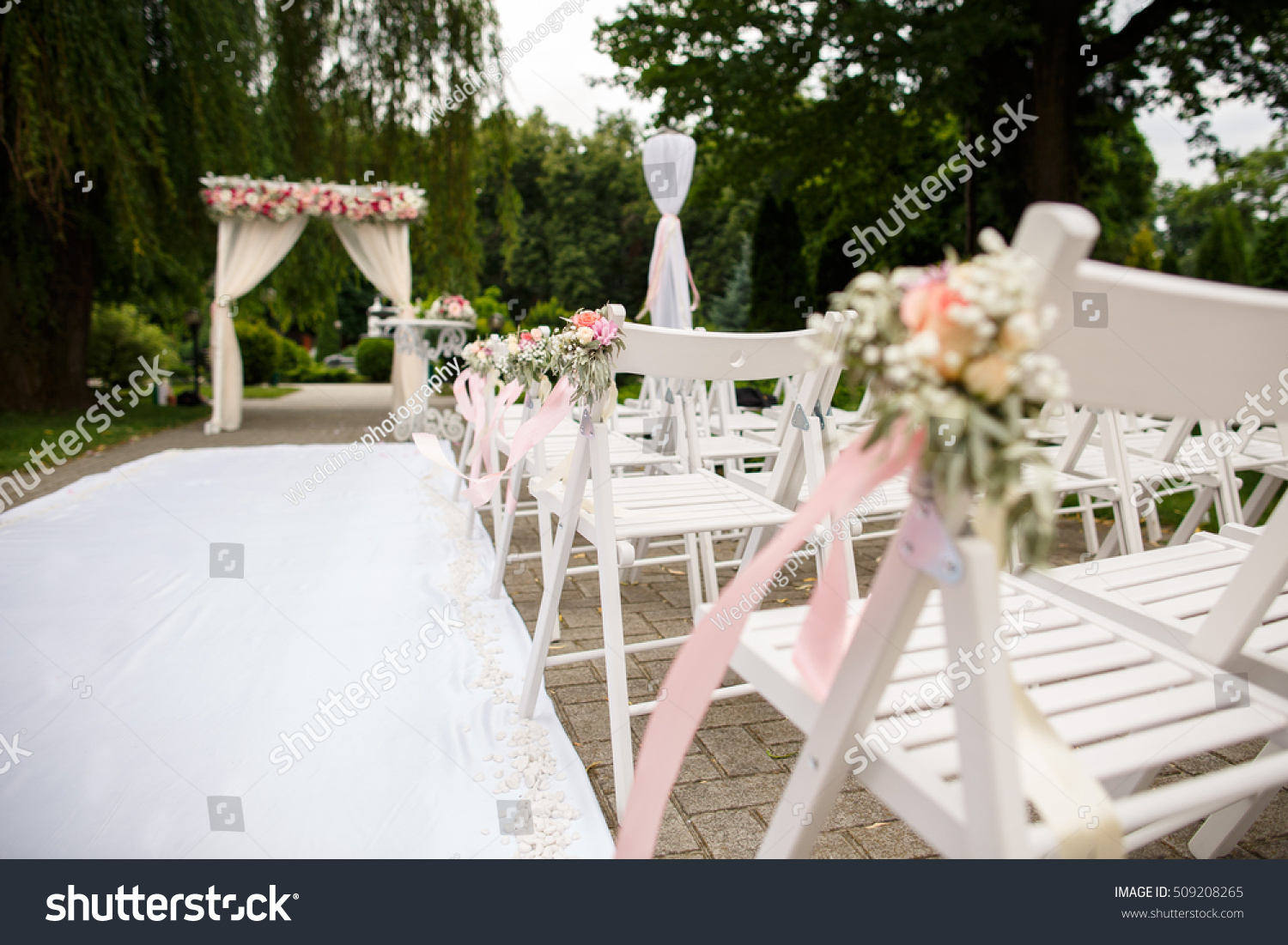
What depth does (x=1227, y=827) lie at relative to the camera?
161 cm

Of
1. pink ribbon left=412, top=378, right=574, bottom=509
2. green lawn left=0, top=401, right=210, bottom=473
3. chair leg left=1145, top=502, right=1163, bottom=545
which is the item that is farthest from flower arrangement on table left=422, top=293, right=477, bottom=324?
chair leg left=1145, top=502, right=1163, bottom=545

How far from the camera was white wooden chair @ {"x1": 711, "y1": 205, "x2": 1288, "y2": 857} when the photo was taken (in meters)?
0.77

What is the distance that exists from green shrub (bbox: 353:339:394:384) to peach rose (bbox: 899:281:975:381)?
723 inches

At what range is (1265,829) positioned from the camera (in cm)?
176

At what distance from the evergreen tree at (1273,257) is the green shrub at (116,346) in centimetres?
1733

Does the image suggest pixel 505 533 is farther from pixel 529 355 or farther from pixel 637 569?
pixel 637 569

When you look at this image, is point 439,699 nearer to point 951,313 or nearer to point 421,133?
point 951,313

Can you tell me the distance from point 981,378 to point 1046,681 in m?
0.64

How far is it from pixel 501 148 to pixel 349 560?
786 centimetres

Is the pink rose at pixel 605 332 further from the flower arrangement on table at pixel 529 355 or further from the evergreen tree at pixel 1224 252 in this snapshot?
the evergreen tree at pixel 1224 252

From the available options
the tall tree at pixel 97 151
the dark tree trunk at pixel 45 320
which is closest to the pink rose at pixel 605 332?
the tall tree at pixel 97 151

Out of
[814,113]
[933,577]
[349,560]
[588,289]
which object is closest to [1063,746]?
[933,577]

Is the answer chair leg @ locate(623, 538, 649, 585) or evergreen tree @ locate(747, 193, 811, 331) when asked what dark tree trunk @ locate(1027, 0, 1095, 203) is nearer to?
chair leg @ locate(623, 538, 649, 585)

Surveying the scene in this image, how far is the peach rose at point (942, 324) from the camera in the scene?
718 millimetres
